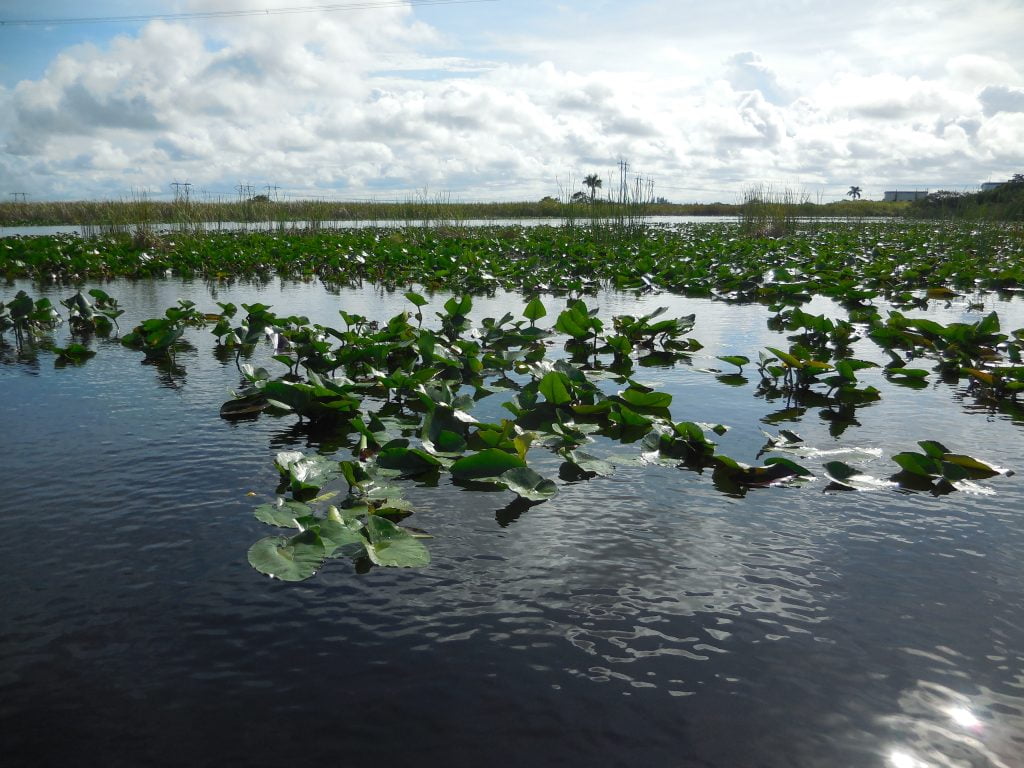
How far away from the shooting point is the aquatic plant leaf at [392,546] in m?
1.91

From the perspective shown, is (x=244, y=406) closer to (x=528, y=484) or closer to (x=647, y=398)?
(x=528, y=484)

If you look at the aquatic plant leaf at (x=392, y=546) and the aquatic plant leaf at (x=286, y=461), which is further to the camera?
the aquatic plant leaf at (x=286, y=461)

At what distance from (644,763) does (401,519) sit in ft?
3.94

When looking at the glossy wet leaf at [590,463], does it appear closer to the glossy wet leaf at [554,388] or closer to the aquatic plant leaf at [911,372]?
the glossy wet leaf at [554,388]

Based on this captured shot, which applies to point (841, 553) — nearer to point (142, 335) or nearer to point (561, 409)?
point (561, 409)

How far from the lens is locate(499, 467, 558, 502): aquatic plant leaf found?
7.78ft

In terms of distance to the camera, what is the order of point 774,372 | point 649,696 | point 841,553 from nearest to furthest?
point 649,696, point 841,553, point 774,372

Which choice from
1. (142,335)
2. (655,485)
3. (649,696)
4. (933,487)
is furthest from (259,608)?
(142,335)

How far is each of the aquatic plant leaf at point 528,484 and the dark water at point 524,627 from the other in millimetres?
62

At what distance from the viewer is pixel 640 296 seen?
28.2ft

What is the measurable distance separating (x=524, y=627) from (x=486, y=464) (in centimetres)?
87

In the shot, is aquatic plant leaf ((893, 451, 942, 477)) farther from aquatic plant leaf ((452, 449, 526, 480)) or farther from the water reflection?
aquatic plant leaf ((452, 449, 526, 480))

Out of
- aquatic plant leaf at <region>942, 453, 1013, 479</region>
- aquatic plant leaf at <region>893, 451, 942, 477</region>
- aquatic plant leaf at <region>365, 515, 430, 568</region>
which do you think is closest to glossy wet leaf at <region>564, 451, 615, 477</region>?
aquatic plant leaf at <region>365, 515, 430, 568</region>

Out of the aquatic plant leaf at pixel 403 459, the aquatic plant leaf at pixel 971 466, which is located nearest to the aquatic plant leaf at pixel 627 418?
the aquatic plant leaf at pixel 403 459
